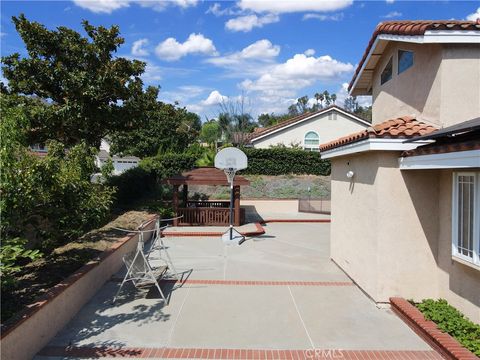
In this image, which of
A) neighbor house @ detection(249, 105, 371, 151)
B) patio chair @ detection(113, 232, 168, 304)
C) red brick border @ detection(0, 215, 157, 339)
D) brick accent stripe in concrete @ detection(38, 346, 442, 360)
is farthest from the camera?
neighbor house @ detection(249, 105, 371, 151)

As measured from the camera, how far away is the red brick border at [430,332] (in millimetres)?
5367

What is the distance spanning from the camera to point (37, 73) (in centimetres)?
1532

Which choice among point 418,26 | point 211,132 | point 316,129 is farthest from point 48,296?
point 211,132

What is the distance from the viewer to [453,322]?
6164 mm

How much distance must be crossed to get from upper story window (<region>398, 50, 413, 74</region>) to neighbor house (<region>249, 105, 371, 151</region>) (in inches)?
1034

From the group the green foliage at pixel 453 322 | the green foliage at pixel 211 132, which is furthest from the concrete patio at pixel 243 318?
the green foliage at pixel 211 132

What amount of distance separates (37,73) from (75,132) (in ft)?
8.83

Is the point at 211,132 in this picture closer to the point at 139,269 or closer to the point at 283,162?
the point at 283,162

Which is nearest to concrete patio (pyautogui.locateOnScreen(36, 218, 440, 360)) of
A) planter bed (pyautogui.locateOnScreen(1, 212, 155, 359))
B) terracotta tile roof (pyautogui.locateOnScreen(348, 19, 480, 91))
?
planter bed (pyautogui.locateOnScreen(1, 212, 155, 359))

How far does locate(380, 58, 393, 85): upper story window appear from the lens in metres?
10.4

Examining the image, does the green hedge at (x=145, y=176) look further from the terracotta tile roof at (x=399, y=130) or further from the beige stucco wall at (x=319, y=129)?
the terracotta tile roof at (x=399, y=130)

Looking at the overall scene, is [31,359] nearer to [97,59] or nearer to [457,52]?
[457,52]

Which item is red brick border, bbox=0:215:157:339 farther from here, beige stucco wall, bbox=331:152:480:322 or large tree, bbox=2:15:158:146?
large tree, bbox=2:15:158:146

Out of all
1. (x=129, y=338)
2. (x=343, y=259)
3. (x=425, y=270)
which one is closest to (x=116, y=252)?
(x=129, y=338)
